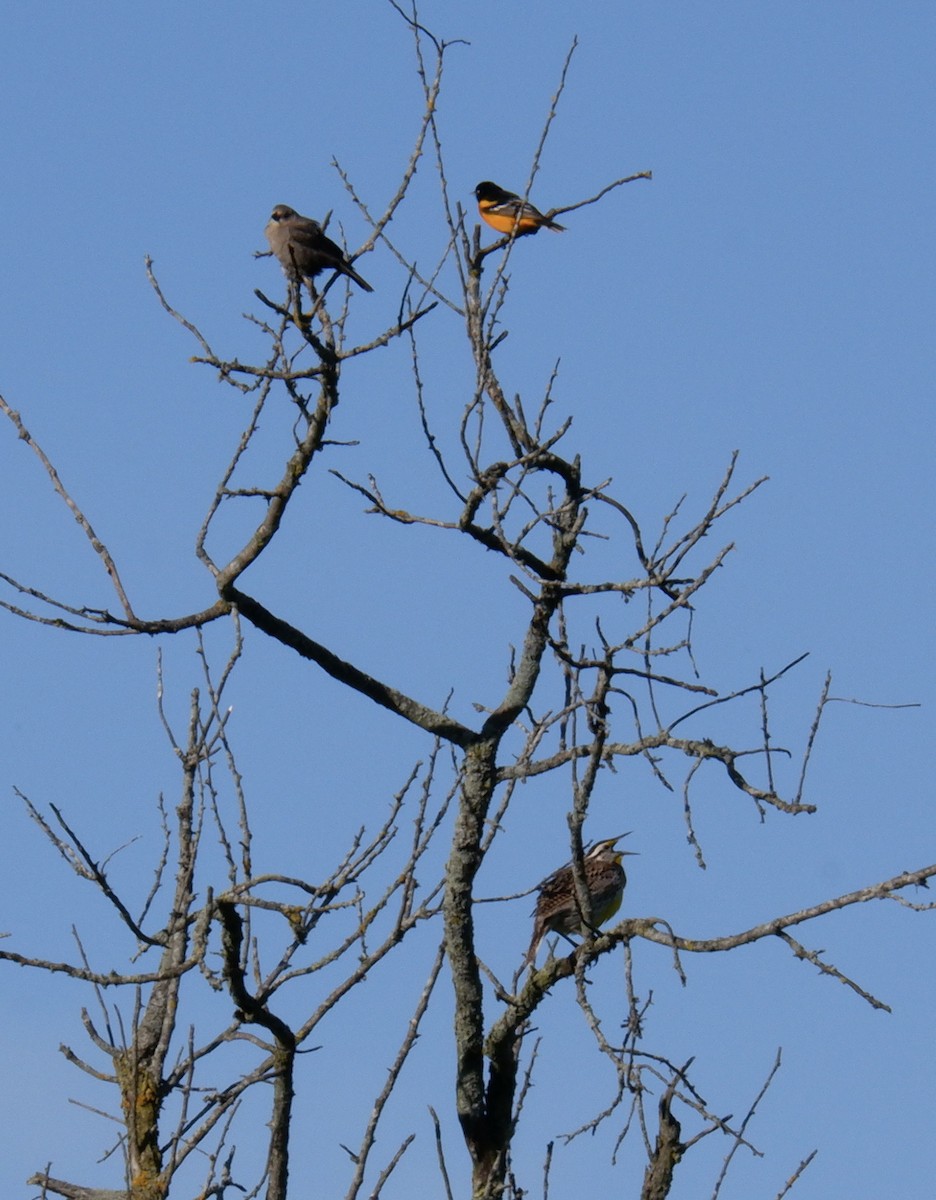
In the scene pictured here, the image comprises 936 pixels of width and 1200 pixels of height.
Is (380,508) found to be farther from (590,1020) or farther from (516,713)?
(590,1020)

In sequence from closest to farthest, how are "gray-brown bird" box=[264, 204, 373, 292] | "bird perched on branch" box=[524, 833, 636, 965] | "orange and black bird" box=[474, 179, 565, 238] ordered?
1. "bird perched on branch" box=[524, 833, 636, 965]
2. "gray-brown bird" box=[264, 204, 373, 292]
3. "orange and black bird" box=[474, 179, 565, 238]

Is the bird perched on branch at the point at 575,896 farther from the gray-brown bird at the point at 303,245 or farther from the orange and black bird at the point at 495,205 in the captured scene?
the orange and black bird at the point at 495,205

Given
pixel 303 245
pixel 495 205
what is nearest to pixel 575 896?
pixel 303 245

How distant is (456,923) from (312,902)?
455 millimetres

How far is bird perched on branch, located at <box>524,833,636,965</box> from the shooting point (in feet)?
20.2

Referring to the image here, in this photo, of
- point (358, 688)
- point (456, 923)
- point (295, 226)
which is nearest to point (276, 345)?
point (358, 688)

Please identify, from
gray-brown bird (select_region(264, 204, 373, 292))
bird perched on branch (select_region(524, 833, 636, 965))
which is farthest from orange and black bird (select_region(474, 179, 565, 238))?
bird perched on branch (select_region(524, 833, 636, 965))

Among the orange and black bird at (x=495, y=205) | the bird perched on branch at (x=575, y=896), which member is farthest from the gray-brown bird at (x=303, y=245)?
the bird perched on branch at (x=575, y=896)

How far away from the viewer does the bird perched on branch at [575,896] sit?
616 centimetres

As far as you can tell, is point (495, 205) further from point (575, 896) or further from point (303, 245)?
point (575, 896)

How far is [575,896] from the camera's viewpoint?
16.5 ft

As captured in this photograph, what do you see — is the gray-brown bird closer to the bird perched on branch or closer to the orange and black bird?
the orange and black bird

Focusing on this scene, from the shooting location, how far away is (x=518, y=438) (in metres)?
5.31

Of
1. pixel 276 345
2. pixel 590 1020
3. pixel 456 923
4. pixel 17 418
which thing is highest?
pixel 276 345
